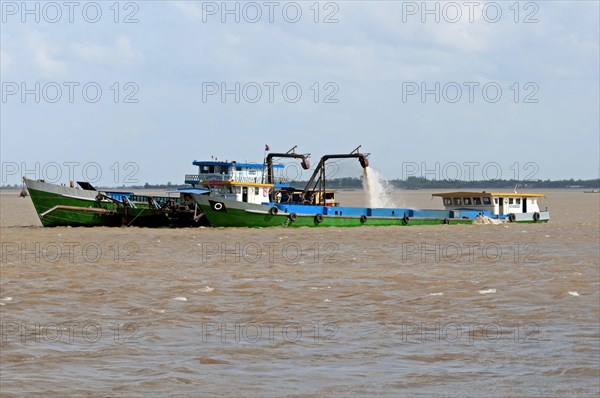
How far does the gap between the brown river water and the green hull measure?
16.0m

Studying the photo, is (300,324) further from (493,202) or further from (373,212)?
(493,202)

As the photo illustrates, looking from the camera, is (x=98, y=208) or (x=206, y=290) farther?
(x=98, y=208)

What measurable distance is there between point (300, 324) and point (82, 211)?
33656 mm

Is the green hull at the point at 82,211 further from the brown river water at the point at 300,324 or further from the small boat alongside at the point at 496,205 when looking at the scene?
the small boat alongside at the point at 496,205

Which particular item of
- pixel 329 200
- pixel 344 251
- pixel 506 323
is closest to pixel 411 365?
pixel 506 323

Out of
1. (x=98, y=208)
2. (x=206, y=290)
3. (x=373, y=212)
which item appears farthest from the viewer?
(x=373, y=212)

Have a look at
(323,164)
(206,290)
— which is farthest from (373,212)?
(206,290)

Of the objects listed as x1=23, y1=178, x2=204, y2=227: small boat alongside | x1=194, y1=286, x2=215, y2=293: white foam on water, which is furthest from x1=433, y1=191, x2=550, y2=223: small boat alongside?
x1=194, y1=286, x2=215, y2=293: white foam on water

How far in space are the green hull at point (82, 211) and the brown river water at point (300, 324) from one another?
52.5 ft

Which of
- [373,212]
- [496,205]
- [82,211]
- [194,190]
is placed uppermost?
[194,190]

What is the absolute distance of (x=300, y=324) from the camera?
16203mm

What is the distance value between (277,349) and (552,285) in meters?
10.2

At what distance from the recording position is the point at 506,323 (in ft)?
53.5

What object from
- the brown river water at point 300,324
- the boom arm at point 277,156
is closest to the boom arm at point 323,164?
the boom arm at point 277,156
